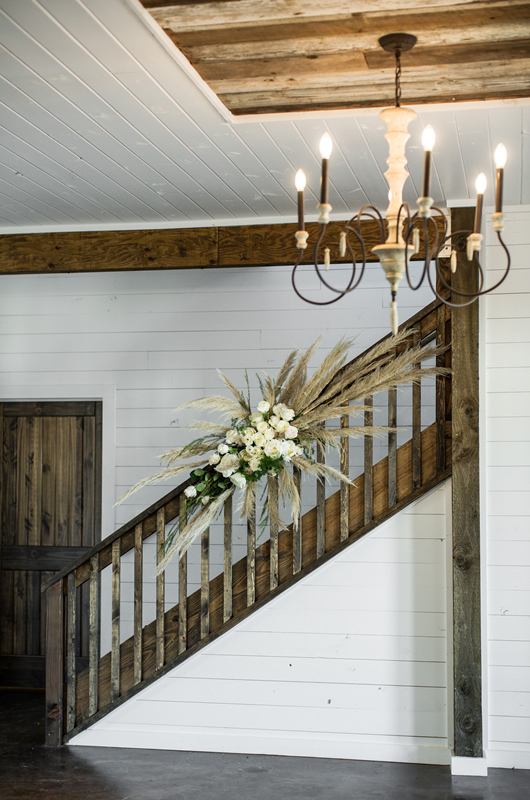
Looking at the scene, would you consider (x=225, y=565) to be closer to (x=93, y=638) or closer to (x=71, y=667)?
(x=93, y=638)

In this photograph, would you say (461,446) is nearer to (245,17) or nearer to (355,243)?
(355,243)

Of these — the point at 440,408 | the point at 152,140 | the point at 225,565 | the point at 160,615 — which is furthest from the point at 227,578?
the point at 152,140

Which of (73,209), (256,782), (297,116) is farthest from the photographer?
(73,209)

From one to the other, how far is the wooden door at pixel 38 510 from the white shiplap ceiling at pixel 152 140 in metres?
1.44

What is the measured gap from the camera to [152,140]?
10.2 feet

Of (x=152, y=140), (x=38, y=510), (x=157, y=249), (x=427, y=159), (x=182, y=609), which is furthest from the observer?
(x=38, y=510)

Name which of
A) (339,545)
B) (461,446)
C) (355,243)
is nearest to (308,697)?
(339,545)

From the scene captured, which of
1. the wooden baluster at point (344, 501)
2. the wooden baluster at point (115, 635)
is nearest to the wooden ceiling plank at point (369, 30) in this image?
the wooden baluster at point (344, 501)

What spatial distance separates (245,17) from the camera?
2150 millimetres

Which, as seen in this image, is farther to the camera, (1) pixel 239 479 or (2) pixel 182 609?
(2) pixel 182 609

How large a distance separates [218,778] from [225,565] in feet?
3.21

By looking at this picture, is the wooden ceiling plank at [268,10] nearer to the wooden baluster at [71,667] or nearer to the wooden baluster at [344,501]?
the wooden baluster at [344,501]

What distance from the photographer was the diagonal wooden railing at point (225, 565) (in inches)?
149

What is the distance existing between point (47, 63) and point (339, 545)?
2508 millimetres
